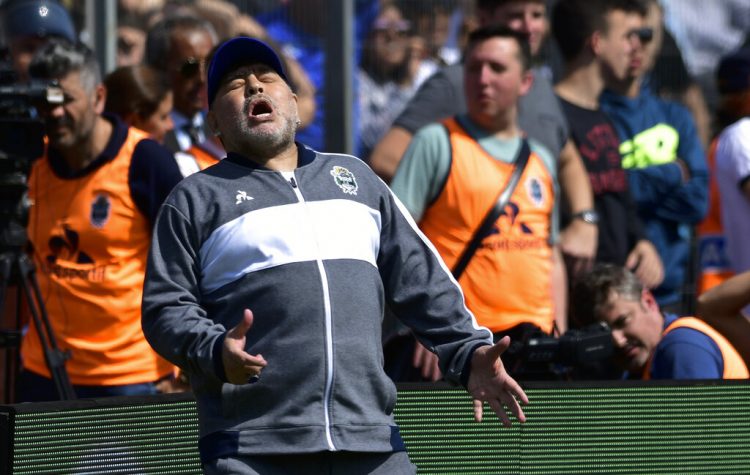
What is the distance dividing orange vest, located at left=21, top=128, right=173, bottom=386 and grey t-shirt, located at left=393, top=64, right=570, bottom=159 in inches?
55.2

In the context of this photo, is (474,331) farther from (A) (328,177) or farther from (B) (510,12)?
(B) (510,12)

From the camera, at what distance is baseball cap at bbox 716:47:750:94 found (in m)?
7.05

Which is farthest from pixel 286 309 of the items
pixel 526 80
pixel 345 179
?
pixel 526 80

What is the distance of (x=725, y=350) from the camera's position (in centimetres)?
527

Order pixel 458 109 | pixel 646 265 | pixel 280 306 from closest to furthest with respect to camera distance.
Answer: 1. pixel 280 306
2. pixel 458 109
3. pixel 646 265

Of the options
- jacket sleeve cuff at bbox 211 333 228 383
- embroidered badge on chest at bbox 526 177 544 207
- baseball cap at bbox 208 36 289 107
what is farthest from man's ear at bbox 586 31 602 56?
jacket sleeve cuff at bbox 211 333 228 383

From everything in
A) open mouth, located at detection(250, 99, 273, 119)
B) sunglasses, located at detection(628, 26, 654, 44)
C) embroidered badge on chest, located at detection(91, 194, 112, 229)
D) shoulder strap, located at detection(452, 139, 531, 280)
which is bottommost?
shoulder strap, located at detection(452, 139, 531, 280)

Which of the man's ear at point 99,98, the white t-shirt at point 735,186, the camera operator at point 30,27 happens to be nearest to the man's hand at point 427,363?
the man's ear at point 99,98

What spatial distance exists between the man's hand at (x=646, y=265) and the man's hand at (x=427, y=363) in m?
1.62

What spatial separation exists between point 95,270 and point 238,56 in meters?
A: 1.85

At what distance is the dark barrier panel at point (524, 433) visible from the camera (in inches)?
163

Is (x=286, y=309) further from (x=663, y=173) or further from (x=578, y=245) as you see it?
(x=663, y=173)

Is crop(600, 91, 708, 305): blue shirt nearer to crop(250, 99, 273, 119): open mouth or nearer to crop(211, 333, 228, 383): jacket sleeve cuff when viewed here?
crop(250, 99, 273, 119): open mouth

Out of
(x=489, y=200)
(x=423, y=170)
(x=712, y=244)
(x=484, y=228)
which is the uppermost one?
(x=423, y=170)
